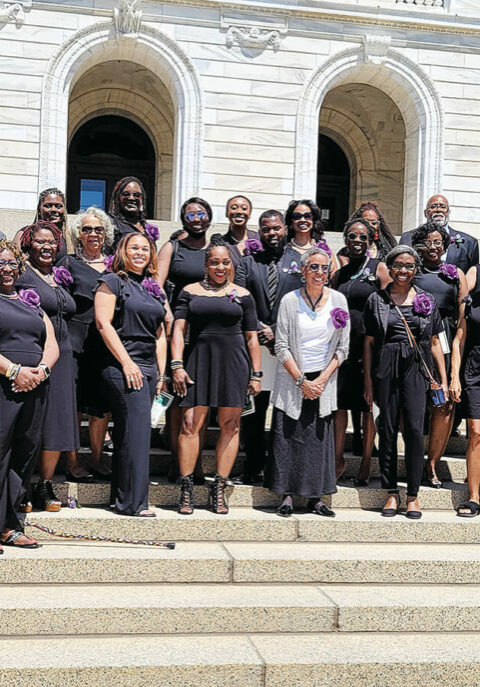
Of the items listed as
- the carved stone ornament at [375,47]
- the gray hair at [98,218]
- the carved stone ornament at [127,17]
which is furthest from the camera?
the carved stone ornament at [375,47]

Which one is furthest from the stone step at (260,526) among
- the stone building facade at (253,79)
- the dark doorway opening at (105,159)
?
the dark doorway opening at (105,159)

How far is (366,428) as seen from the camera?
645 centimetres

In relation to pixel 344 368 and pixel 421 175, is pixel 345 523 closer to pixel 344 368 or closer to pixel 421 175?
pixel 344 368

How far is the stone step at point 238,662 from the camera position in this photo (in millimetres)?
4066

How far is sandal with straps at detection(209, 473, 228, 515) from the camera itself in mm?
5740

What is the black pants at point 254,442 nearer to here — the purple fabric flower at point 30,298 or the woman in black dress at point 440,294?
the woman in black dress at point 440,294

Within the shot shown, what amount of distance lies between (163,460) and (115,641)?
7.02ft

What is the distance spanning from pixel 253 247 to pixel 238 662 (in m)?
3.34

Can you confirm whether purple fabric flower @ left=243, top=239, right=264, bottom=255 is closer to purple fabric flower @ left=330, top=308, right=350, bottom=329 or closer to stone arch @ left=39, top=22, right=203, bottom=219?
purple fabric flower @ left=330, top=308, right=350, bottom=329

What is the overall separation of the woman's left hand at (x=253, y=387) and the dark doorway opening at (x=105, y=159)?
1520 cm

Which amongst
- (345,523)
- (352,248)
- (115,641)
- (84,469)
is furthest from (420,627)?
(352,248)

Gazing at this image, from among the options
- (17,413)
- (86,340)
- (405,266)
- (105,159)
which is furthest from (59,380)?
(105,159)

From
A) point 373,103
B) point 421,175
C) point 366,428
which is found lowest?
point 366,428

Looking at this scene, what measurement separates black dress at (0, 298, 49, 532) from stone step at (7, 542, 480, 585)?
14.3 inches
